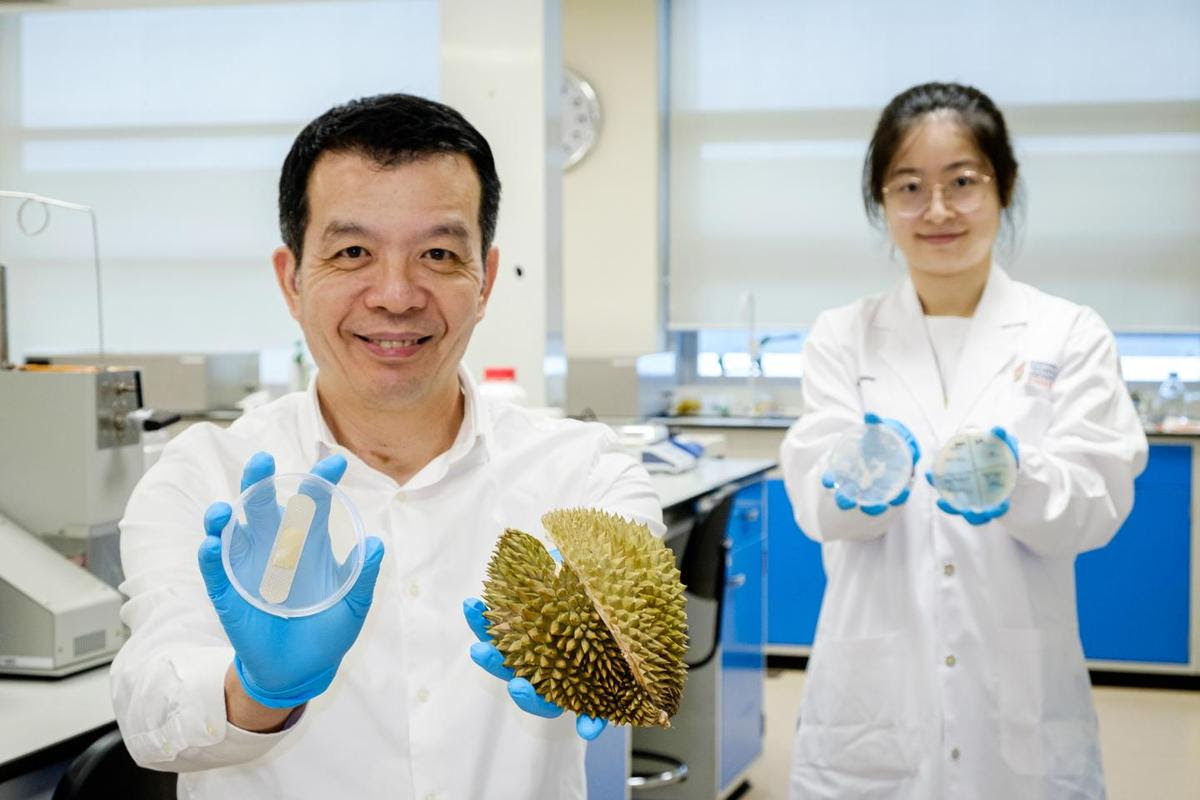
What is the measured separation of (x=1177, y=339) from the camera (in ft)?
16.1

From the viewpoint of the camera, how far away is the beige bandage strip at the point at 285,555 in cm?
93

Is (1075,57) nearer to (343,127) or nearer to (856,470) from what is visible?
(856,470)

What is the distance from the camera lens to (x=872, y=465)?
5.95ft

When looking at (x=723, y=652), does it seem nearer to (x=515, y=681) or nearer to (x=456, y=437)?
(x=456, y=437)

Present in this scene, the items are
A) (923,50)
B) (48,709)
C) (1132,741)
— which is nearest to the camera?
(48,709)

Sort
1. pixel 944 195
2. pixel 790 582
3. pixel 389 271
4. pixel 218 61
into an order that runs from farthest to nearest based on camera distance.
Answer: pixel 218 61, pixel 790 582, pixel 944 195, pixel 389 271

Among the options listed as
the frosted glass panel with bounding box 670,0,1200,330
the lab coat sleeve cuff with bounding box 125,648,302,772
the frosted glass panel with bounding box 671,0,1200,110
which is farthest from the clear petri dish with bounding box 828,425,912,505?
the frosted glass panel with bounding box 671,0,1200,110

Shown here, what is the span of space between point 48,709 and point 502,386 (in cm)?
A: 174

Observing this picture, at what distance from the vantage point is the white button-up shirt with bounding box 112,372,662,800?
3.84ft

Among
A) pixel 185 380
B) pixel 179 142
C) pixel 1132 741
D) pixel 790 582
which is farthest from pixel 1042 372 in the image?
pixel 179 142

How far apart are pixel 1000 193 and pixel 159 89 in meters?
4.66

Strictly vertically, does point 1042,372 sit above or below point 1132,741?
above

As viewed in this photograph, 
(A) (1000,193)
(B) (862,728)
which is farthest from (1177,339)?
(B) (862,728)

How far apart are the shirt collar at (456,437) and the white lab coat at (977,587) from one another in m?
0.69
